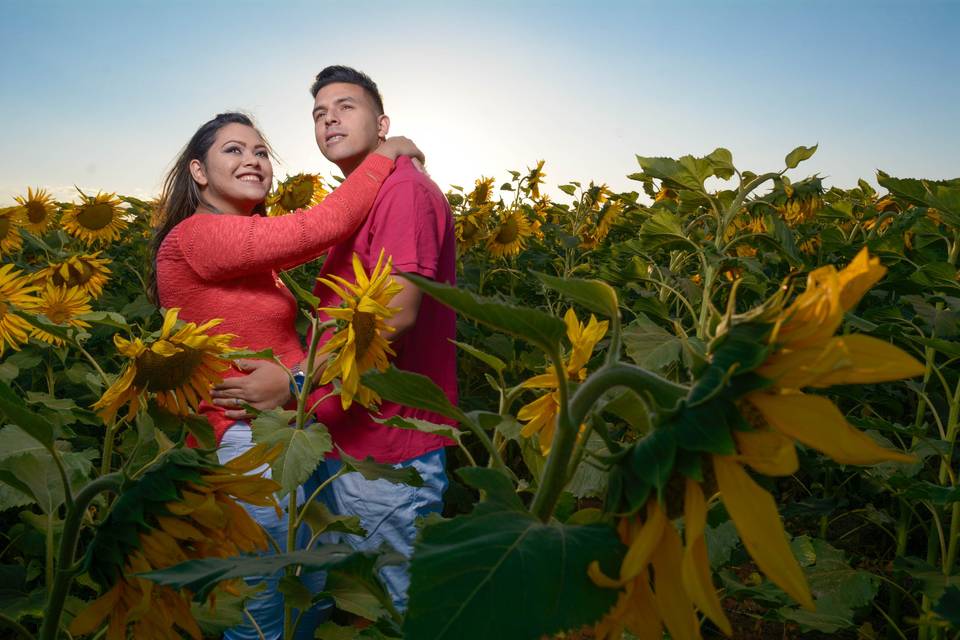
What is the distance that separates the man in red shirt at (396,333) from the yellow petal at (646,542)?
136cm

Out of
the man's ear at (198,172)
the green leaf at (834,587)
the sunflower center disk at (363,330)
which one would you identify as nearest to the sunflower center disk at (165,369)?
the sunflower center disk at (363,330)

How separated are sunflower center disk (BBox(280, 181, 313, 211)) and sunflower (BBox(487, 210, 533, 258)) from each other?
1161 mm

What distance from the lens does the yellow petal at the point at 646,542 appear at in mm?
448

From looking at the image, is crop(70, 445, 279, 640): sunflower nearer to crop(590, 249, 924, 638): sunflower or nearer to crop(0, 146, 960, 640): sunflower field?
crop(0, 146, 960, 640): sunflower field

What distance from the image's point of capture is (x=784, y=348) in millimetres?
457

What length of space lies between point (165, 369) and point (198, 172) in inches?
39.4

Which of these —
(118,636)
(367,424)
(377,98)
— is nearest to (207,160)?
(377,98)

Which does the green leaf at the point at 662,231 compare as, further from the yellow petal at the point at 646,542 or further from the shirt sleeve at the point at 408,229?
the yellow petal at the point at 646,542

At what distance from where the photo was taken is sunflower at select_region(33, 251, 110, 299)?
106 inches

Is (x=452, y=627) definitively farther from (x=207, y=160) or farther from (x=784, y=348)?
(x=207, y=160)

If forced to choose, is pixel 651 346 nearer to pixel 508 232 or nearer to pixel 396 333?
pixel 396 333

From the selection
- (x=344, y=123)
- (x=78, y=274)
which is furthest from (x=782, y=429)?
(x=78, y=274)

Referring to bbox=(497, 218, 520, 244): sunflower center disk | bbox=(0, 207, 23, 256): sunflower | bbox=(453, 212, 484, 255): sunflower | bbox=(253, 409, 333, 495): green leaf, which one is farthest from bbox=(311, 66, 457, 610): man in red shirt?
bbox=(497, 218, 520, 244): sunflower center disk

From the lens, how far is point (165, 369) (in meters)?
1.43
